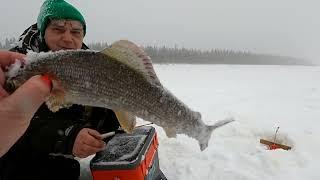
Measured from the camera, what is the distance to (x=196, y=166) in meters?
4.23

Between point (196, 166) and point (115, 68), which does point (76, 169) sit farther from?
point (115, 68)

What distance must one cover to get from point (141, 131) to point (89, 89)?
5.72 ft

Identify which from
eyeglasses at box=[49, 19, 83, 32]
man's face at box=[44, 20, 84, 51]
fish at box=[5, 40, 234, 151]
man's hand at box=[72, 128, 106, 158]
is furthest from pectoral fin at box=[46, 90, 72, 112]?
eyeglasses at box=[49, 19, 83, 32]

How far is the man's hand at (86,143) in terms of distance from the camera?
2.92m

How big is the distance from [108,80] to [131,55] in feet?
0.61

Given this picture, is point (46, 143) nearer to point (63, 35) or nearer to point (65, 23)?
point (63, 35)

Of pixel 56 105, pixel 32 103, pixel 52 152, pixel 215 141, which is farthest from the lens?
pixel 215 141

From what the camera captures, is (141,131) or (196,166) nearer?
(141,131)

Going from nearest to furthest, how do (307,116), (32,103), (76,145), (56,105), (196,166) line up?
(32,103) → (56,105) → (76,145) → (196,166) → (307,116)

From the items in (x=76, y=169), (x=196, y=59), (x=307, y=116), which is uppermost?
(x=76, y=169)

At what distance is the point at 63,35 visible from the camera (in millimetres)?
3422

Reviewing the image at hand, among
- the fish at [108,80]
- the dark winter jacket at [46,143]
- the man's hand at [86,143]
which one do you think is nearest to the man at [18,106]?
the fish at [108,80]

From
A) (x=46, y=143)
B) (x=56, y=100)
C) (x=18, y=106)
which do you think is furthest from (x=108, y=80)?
(x=46, y=143)

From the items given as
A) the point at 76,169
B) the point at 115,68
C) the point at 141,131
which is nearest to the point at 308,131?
the point at 141,131
